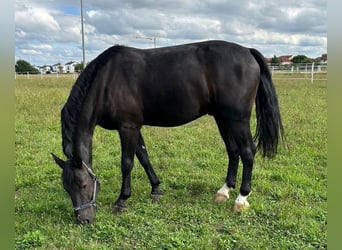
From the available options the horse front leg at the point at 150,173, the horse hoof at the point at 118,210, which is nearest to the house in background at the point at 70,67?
the horse front leg at the point at 150,173

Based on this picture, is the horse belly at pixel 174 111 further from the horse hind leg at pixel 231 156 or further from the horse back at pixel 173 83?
the horse hind leg at pixel 231 156

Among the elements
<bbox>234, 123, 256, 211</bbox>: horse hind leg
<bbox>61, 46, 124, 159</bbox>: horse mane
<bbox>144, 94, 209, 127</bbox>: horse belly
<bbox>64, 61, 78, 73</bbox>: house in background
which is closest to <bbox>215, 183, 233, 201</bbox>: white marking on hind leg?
<bbox>234, 123, 256, 211</bbox>: horse hind leg

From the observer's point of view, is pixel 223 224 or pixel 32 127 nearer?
pixel 223 224

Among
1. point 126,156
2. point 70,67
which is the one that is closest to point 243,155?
point 126,156

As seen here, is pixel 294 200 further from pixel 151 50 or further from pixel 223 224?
pixel 151 50

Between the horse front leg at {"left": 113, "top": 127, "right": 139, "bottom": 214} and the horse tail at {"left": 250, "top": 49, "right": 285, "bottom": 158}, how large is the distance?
159 cm

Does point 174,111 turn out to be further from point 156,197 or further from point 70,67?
point 70,67

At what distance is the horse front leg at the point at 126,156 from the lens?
387 centimetres

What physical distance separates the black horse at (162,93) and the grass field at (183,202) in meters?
0.35

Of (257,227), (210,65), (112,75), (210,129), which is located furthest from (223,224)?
(210,129)

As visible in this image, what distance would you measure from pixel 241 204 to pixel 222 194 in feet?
1.20

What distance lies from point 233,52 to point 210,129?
393 cm

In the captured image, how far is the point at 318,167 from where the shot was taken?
5.05 metres

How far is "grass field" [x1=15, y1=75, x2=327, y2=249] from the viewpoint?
317 cm
